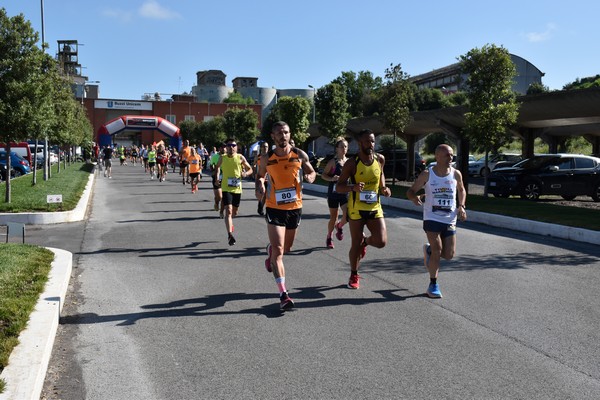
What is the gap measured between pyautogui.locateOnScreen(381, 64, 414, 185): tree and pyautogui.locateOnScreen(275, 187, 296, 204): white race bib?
1813 centimetres

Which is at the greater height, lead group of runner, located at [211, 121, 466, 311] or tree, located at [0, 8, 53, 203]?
tree, located at [0, 8, 53, 203]

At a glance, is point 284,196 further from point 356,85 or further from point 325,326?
point 356,85

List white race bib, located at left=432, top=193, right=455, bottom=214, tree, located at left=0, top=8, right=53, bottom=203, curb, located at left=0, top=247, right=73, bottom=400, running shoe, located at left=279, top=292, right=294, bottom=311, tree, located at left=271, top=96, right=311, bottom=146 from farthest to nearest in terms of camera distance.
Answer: tree, located at left=271, top=96, right=311, bottom=146
tree, located at left=0, top=8, right=53, bottom=203
white race bib, located at left=432, top=193, right=455, bottom=214
running shoe, located at left=279, top=292, right=294, bottom=311
curb, located at left=0, top=247, right=73, bottom=400

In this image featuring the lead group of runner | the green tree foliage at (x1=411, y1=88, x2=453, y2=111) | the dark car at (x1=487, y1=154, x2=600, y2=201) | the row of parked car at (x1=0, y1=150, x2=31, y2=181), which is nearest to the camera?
the lead group of runner

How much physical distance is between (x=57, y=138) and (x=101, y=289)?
74.5 ft

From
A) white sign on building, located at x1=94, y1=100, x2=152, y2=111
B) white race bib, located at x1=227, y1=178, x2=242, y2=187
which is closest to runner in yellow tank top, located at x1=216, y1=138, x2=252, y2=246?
white race bib, located at x1=227, y1=178, x2=242, y2=187

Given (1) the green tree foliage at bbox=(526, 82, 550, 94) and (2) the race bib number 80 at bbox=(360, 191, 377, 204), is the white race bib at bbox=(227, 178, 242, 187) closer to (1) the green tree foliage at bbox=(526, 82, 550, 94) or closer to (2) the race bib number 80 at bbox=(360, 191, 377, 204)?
(2) the race bib number 80 at bbox=(360, 191, 377, 204)

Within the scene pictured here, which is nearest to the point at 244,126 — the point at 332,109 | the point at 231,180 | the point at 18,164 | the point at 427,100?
the point at 332,109

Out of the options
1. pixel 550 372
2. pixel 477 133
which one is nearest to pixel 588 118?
pixel 477 133

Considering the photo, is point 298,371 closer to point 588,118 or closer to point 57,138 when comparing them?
point 588,118

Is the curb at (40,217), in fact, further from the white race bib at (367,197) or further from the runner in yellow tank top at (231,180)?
the white race bib at (367,197)

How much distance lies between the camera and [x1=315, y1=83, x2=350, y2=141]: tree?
34.2 meters

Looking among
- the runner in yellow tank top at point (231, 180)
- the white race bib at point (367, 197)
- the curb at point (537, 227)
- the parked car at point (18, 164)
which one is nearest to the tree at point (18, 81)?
the runner in yellow tank top at point (231, 180)

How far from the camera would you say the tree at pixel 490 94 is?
18.9 m
